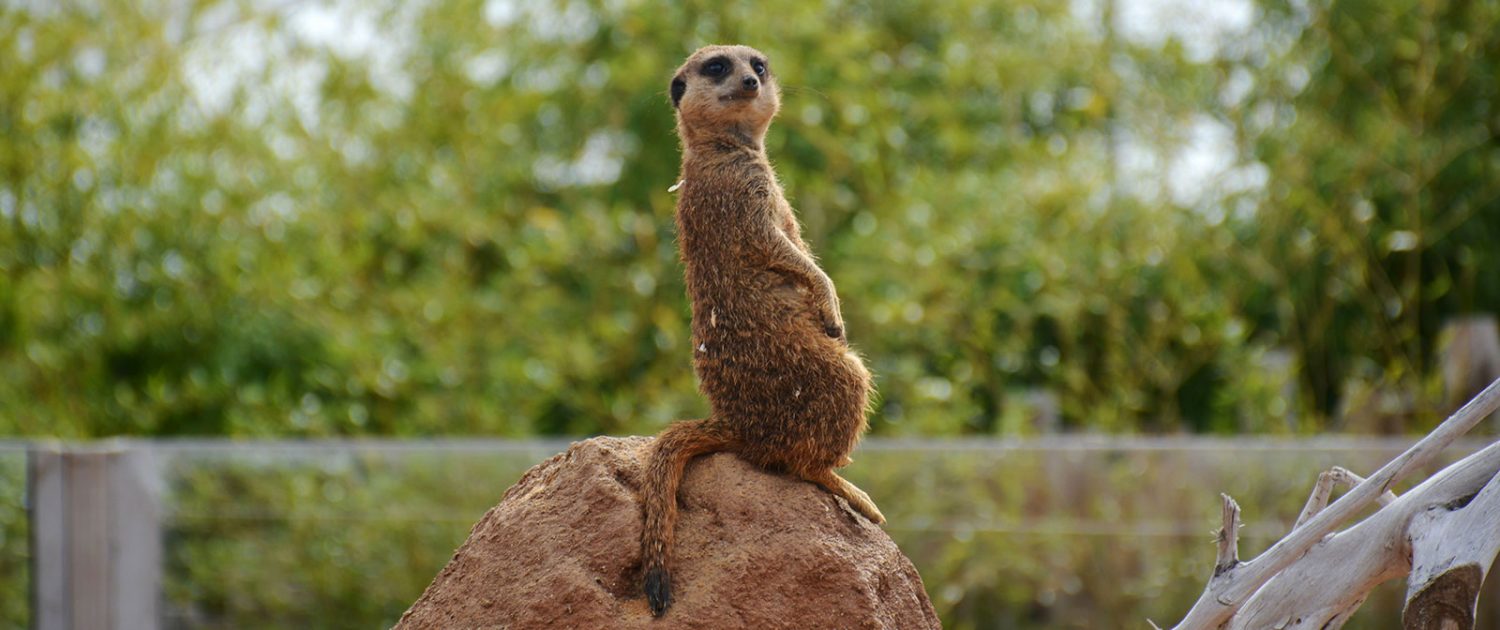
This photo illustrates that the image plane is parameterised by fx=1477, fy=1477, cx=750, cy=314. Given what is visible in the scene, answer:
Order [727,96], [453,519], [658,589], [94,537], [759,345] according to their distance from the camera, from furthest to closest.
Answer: [94,537]
[453,519]
[727,96]
[759,345]
[658,589]

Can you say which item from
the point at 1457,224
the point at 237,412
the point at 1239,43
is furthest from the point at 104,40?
the point at 1457,224

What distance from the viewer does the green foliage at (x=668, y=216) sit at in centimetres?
599

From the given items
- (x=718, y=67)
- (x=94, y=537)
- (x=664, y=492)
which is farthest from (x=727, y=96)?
(x=94, y=537)

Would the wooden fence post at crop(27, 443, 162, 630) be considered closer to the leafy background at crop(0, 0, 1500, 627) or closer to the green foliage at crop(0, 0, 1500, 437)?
the leafy background at crop(0, 0, 1500, 627)

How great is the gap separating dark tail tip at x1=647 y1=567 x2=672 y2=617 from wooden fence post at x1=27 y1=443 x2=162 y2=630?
4.42 meters

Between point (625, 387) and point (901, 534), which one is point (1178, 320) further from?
point (625, 387)

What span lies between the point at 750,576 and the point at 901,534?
298cm

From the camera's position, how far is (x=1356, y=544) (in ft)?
7.49

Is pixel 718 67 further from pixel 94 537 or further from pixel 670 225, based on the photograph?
pixel 94 537

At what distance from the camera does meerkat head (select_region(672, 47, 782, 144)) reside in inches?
104

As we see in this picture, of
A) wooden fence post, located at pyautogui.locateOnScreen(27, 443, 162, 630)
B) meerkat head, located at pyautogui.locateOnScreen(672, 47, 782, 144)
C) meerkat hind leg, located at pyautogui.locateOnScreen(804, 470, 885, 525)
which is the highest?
meerkat head, located at pyautogui.locateOnScreen(672, 47, 782, 144)

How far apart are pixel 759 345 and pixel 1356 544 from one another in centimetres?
99

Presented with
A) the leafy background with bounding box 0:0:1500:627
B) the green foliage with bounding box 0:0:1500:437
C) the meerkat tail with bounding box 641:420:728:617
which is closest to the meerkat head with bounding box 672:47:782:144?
the meerkat tail with bounding box 641:420:728:617

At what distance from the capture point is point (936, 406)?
19.7 ft
